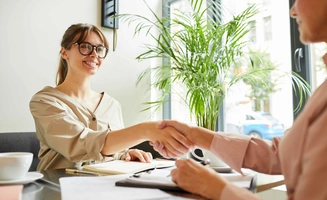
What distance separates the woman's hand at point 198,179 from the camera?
694 millimetres

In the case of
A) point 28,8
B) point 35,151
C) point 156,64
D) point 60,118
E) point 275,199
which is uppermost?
point 28,8

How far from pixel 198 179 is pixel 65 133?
0.68 meters

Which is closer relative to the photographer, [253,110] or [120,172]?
[120,172]

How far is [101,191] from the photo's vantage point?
0.75m

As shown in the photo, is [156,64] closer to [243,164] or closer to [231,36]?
[231,36]

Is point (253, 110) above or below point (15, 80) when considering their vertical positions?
below

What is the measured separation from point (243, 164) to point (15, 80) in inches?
64.8

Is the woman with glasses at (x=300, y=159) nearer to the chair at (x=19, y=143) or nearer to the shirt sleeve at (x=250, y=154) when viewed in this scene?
the shirt sleeve at (x=250, y=154)

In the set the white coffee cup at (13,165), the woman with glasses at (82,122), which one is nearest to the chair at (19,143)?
the woman with glasses at (82,122)

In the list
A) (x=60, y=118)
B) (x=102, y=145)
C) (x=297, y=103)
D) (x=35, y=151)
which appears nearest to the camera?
(x=102, y=145)

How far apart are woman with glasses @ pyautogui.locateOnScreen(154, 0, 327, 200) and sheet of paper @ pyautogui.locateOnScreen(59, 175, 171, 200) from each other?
0.09 meters

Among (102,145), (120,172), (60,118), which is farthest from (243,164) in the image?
(60,118)

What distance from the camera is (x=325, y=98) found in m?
0.55

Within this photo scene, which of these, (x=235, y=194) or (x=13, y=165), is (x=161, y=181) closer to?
(x=235, y=194)
